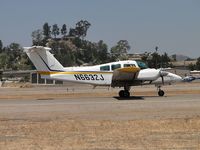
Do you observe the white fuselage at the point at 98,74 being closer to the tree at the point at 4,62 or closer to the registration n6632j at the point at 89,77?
the registration n6632j at the point at 89,77

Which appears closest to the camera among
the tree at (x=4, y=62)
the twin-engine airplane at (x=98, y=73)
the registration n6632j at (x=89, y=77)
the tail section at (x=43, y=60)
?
the twin-engine airplane at (x=98, y=73)

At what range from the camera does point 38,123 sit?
666 inches

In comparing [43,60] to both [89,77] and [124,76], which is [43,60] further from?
[124,76]

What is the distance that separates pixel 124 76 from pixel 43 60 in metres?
6.13

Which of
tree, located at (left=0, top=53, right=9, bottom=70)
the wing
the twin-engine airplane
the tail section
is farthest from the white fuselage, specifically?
tree, located at (left=0, top=53, right=9, bottom=70)

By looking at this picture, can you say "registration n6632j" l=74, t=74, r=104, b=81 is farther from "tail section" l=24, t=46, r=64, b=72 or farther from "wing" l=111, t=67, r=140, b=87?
"tail section" l=24, t=46, r=64, b=72

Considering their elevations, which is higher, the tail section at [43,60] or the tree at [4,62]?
the tree at [4,62]

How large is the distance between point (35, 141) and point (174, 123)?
18.6 ft

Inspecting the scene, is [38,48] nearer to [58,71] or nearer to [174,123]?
[58,71]

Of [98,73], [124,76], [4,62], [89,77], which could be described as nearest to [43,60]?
[89,77]

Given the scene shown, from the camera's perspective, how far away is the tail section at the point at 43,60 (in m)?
34.9

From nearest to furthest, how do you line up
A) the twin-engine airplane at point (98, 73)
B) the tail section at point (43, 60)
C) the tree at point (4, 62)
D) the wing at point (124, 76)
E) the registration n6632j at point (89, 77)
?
the wing at point (124, 76)
the twin-engine airplane at point (98, 73)
the registration n6632j at point (89, 77)
the tail section at point (43, 60)
the tree at point (4, 62)

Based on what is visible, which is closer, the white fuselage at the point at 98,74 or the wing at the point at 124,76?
the wing at the point at 124,76

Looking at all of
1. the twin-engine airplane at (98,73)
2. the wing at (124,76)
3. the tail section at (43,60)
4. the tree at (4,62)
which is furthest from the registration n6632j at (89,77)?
the tree at (4,62)
